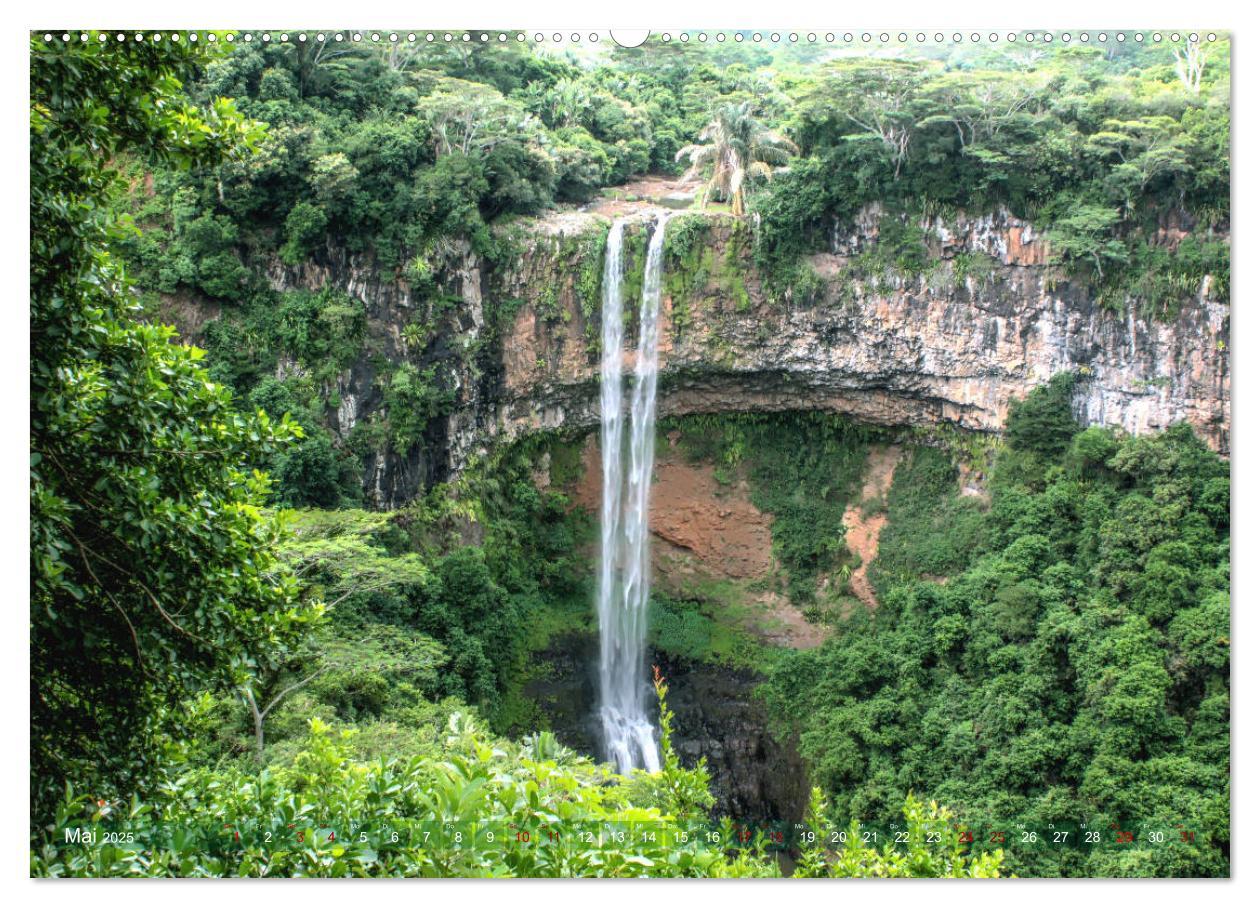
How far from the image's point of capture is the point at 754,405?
60.1 ft

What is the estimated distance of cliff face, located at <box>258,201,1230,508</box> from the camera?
609 inches

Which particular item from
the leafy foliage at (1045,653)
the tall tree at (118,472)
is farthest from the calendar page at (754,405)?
the tall tree at (118,472)

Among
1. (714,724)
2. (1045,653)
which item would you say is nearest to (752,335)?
(714,724)

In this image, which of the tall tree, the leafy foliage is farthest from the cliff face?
the tall tree

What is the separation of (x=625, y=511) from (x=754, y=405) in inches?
103

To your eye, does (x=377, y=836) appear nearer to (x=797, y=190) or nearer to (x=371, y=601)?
(x=371, y=601)

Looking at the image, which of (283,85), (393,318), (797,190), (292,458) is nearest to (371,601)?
(292,458)

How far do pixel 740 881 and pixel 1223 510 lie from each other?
983cm

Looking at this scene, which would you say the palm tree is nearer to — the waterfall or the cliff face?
the cliff face

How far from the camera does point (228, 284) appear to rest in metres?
15.4

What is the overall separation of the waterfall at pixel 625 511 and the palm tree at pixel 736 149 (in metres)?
1.08

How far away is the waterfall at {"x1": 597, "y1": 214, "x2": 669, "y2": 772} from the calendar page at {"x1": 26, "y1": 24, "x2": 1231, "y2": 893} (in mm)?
61

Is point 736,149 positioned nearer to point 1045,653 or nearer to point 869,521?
point 869,521

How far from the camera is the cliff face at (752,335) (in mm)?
15461
